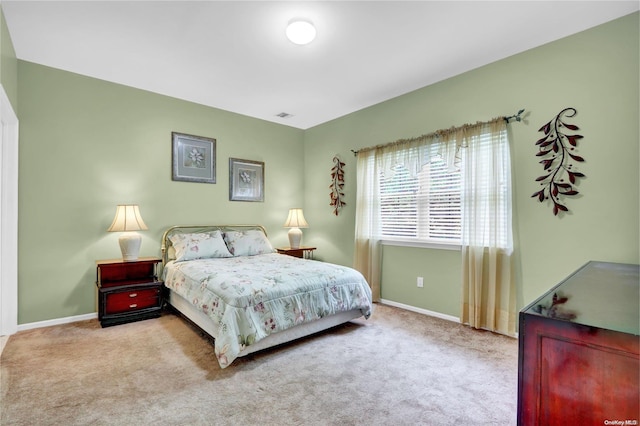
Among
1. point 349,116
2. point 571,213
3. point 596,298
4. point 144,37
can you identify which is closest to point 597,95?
point 571,213

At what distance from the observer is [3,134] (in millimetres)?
2939

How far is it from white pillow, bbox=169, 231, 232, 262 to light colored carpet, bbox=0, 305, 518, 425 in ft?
3.08

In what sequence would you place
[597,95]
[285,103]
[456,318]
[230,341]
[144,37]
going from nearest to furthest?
[230,341], [597,95], [144,37], [456,318], [285,103]

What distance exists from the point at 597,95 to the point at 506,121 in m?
0.66

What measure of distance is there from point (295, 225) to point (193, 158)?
181 centimetres

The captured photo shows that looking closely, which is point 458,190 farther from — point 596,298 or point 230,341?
point 230,341

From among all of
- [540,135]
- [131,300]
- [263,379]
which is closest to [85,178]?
[131,300]

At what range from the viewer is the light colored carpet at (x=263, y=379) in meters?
1.78

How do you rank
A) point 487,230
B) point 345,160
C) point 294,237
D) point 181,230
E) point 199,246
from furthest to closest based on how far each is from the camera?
point 294,237 < point 345,160 < point 181,230 < point 199,246 < point 487,230

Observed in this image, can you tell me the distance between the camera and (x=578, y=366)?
83 cm

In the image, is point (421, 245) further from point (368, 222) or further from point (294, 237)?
point (294, 237)

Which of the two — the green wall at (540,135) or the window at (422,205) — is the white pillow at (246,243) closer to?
the window at (422,205)

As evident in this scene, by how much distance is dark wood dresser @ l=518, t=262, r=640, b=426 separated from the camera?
0.77 m

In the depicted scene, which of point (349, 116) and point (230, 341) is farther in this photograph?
point (349, 116)
